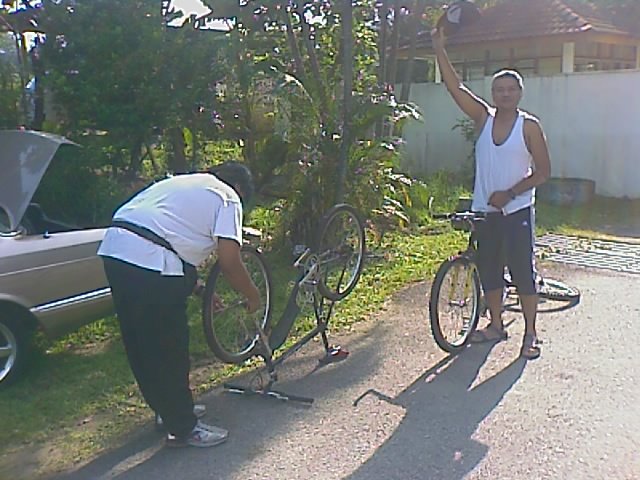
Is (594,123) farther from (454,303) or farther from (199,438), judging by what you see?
(199,438)

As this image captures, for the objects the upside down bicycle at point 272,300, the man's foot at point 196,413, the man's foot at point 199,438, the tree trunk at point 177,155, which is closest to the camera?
the man's foot at point 199,438

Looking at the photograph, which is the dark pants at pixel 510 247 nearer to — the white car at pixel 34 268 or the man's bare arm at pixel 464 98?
the man's bare arm at pixel 464 98

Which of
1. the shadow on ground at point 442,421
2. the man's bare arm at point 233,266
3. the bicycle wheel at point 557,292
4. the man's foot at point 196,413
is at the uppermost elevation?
the man's bare arm at point 233,266

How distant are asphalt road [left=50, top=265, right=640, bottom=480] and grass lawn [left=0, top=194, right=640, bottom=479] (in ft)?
0.78

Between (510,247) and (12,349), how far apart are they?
352 centimetres

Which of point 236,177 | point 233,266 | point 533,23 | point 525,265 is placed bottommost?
point 525,265

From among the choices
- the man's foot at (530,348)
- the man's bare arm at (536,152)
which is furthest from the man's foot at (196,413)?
the man's bare arm at (536,152)

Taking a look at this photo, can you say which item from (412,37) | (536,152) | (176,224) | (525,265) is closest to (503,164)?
(536,152)

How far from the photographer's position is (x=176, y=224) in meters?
3.76

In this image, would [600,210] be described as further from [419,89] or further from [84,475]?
[84,475]

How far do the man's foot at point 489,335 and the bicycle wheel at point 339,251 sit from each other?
1.10 m

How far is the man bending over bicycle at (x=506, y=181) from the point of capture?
5.29m

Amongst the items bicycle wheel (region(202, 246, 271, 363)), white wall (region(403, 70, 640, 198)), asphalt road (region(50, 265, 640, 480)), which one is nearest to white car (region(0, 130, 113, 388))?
bicycle wheel (region(202, 246, 271, 363))

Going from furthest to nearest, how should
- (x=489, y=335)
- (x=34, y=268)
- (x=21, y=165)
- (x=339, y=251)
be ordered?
(x=339, y=251) → (x=489, y=335) → (x=21, y=165) → (x=34, y=268)
